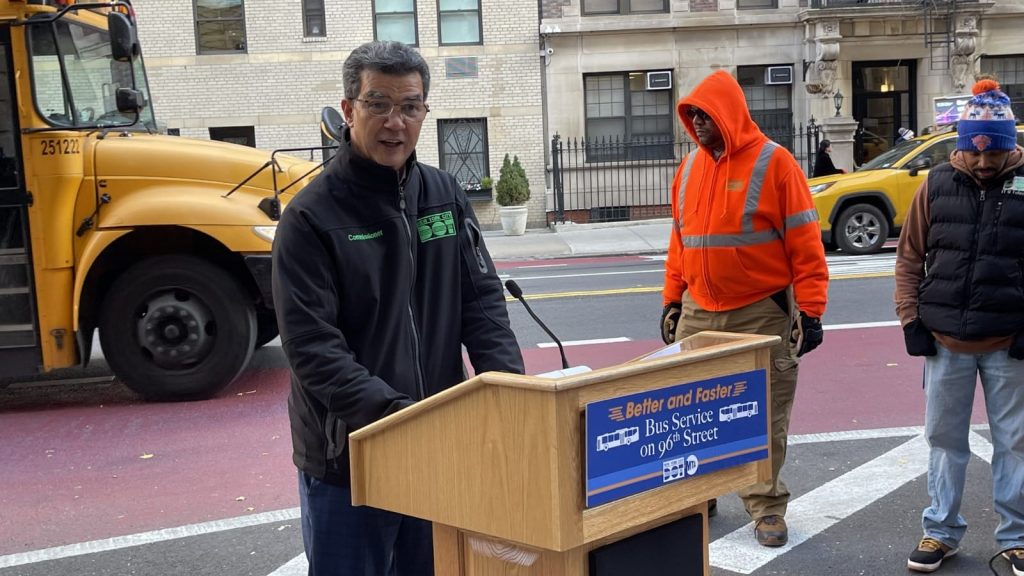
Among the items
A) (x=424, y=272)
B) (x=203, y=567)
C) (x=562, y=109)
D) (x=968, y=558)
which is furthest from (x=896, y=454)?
(x=562, y=109)

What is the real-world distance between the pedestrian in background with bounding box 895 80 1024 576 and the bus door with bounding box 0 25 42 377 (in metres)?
5.93

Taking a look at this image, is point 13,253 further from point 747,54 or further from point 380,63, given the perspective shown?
point 747,54

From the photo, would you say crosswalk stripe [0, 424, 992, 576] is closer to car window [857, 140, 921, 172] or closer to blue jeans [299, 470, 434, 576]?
blue jeans [299, 470, 434, 576]

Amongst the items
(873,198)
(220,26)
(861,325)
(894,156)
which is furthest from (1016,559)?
(220,26)

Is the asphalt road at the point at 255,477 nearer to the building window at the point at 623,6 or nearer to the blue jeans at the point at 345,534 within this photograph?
the blue jeans at the point at 345,534

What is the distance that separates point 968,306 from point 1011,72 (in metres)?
22.9

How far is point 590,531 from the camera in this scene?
86.5 inches

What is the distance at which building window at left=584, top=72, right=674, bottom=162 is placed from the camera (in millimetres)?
24094

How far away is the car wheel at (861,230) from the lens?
16.4m

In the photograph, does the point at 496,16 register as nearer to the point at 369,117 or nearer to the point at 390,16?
the point at 390,16

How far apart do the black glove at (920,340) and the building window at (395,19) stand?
19783mm

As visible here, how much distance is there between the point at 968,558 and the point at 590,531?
10.5 feet

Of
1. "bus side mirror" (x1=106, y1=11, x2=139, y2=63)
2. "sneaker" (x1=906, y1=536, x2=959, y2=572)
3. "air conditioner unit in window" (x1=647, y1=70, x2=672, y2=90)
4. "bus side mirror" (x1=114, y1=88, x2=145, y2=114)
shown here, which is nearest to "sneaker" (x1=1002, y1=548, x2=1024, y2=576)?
"sneaker" (x1=906, y1=536, x2=959, y2=572)

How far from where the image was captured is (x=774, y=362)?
4.81 metres
